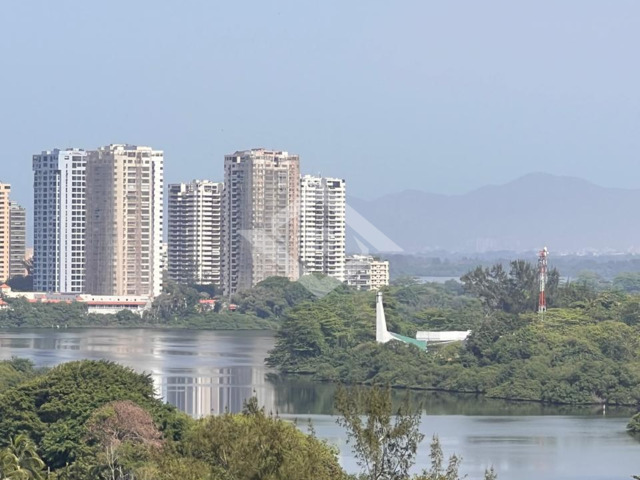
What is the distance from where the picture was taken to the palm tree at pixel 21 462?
9.34m

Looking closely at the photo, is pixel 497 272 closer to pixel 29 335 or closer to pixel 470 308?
pixel 470 308

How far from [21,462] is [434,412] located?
963cm

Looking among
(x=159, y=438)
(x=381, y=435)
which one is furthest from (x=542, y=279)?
(x=381, y=435)

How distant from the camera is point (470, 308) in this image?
30.9 m

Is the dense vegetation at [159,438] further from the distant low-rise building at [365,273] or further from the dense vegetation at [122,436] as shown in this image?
the distant low-rise building at [365,273]

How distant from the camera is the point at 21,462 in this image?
10445mm

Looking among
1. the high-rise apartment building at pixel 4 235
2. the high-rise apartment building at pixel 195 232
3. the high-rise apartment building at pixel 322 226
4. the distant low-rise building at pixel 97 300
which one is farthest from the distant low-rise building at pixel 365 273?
the high-rise apartment building at pixel 4 235

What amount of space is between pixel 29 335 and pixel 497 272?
35.1 feet

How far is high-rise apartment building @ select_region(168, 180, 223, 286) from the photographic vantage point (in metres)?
47.6

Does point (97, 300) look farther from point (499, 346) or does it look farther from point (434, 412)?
point (434, 412)

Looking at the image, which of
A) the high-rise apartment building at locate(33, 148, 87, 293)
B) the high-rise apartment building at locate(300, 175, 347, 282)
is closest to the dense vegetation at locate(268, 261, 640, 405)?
the high-rise apartment building at locate(300, 175, 347, 282)

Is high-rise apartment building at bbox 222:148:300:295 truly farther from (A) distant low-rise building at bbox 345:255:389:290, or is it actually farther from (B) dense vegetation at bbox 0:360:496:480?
(B) dense vegetation at bbox 0:360:496:480

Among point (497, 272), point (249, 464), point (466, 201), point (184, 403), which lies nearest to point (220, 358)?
point (497, 272)

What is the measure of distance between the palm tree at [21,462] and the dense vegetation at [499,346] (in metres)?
10.8
